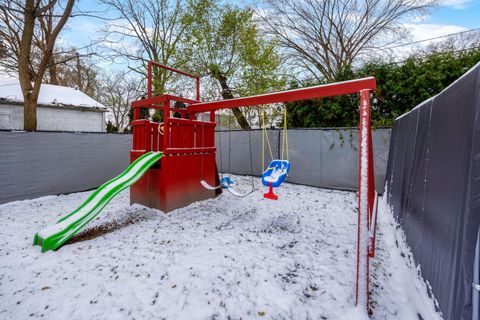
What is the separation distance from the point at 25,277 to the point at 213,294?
192 centimetres

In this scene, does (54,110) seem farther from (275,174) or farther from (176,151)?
(275,174)

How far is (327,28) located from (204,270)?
16383 mm

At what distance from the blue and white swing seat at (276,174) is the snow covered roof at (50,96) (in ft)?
35.1

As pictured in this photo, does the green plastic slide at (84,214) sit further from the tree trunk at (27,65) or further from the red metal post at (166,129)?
the tree trunk at (27,65)

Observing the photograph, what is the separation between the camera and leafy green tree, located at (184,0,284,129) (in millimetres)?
10745

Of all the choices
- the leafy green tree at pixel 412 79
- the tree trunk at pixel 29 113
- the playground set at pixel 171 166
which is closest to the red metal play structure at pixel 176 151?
the playground set at pixel 171 166

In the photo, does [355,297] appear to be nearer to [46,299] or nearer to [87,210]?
[46,299]

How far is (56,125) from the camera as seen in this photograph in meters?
10.9

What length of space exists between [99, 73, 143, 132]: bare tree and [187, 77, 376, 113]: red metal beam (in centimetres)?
1893

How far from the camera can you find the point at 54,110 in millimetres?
10859

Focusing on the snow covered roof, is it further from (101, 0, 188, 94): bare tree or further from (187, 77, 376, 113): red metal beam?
(187, 77, 376, 113): red metal beam

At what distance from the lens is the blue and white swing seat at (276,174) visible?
13.9ft

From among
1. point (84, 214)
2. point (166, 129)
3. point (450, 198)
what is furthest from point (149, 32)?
point (450, 198)

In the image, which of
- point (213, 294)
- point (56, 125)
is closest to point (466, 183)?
point (213, 294)
